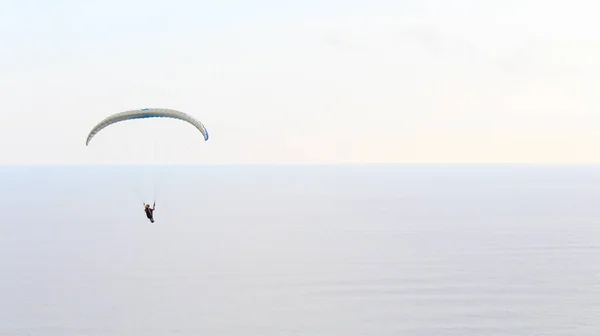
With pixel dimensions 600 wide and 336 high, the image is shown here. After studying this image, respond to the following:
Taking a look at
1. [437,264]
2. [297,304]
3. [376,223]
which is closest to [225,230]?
[376,223]

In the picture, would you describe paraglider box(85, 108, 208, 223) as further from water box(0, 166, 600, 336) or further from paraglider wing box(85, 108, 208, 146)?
water box(0, 166, 600, 336)

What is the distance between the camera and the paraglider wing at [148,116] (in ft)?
142

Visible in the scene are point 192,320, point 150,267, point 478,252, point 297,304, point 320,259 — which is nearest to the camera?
point 192,320

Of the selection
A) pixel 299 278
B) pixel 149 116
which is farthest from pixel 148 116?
pixel 299 278

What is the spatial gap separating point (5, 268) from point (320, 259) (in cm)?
4431

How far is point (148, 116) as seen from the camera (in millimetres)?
43688

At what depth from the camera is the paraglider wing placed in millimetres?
43353

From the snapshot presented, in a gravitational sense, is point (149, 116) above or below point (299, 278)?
below

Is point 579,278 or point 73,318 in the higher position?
point 579,278

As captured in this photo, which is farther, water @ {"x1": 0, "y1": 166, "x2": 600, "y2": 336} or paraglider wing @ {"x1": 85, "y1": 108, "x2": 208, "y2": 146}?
water @ {"x1": 0, "y1": 166, "x2": 600, "y2": 336}

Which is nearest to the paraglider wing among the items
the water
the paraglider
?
the paraglider

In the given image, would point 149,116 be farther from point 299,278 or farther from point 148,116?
point 299,278

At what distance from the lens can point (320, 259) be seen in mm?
114875

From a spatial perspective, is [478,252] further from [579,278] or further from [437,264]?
[579,278]
